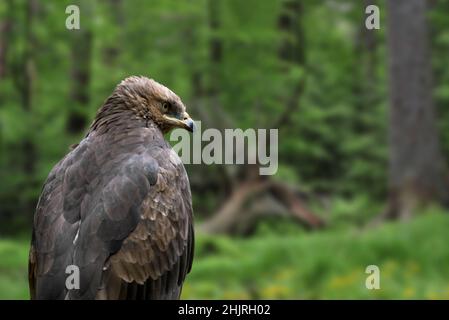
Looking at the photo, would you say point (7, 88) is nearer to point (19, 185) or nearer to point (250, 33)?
point (19, 185)

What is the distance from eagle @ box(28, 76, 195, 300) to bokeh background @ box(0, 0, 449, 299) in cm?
336

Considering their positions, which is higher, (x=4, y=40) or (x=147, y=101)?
(x=4, y=40)

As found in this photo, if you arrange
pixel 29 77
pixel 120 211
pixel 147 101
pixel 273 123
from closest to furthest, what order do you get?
pixel 120 211 → pixel 147 101 → pixel 273 123 → pixel 29 77

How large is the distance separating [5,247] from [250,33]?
6.20 m

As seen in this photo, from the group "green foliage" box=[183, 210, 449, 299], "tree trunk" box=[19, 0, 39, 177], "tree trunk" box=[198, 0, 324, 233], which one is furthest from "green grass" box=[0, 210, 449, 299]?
"tree trunk" box=[19, 0, 39, 177]

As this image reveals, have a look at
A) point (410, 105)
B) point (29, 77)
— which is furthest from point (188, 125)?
point (29, 77)

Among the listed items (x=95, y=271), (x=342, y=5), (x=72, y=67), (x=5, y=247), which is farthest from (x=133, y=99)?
(x=342, y=5)

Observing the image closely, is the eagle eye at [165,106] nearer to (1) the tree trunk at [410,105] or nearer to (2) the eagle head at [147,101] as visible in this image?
(2) the eagle head at [147,101]

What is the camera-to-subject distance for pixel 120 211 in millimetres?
3092

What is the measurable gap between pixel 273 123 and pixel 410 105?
281 cm

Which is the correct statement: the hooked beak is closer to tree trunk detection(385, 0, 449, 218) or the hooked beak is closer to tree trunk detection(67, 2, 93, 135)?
tree trunk detection(385, 0, 449, 218)

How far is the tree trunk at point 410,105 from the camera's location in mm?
10000

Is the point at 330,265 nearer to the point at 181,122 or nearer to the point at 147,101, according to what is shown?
the point at 181,122
